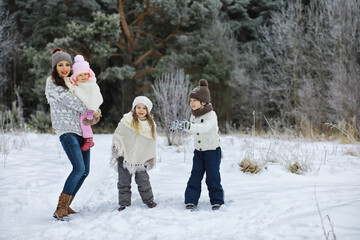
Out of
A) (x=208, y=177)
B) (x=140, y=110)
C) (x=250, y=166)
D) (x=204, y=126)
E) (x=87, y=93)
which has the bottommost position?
(x=250, y=166)

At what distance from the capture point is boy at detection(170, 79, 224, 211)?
11.0 ft

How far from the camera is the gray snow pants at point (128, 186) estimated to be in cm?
Result: 342

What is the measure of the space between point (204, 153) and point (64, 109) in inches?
59.8

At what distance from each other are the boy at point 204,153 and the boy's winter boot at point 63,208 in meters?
1.20

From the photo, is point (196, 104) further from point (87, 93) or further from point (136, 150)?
point (87, 93)

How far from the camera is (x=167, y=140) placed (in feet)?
26.0

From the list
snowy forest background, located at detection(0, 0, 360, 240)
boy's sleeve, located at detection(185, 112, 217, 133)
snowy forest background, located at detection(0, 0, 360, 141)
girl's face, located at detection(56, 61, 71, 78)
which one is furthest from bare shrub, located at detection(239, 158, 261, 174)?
snowy forest background, located at detection(0, 0, 360, 141)

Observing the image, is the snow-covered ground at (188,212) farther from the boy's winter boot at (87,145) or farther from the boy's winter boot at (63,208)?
the boy's winter boot at (87,145)

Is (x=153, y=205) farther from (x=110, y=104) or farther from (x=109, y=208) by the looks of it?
(x=110, y=104)

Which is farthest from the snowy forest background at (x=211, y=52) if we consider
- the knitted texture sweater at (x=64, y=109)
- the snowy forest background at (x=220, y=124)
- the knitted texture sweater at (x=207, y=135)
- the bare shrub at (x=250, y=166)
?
the knitted texture sweater at (x=64, y=109)

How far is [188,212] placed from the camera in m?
3.18

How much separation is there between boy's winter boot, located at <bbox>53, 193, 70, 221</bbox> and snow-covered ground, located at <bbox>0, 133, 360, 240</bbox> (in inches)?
3.3

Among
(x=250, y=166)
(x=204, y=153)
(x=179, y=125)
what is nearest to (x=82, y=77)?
(x=179, y=125)

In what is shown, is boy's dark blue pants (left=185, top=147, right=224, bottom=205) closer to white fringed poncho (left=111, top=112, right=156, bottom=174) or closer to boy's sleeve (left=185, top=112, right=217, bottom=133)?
boy's sleeve (left=185, top=112, right=217, bottom=133)
